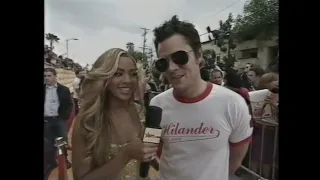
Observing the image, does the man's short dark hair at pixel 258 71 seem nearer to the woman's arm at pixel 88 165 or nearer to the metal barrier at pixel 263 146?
the metal barrier at pixel 263 146

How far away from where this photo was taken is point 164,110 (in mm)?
2527

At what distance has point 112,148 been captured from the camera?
2.48 metres

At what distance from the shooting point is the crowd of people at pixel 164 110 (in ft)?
8.09

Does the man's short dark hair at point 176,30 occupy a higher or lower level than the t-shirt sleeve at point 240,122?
higher

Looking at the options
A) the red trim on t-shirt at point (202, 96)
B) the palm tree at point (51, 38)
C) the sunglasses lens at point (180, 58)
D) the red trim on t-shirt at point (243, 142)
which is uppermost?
the palm tree at point (51, 38)

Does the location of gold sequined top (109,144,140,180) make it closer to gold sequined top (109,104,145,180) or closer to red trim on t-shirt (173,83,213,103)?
gold sequined top (109,104,145,180)

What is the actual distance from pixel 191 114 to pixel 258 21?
0.61 m

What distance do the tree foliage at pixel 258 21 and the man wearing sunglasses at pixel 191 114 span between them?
25 centimetres

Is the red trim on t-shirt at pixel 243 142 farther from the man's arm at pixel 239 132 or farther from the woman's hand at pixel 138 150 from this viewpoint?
the woman's hand at pixel 138 150

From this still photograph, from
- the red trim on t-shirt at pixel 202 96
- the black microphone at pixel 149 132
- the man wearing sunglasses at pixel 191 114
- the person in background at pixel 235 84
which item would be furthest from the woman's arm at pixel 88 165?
the person in background at pixel 235 84

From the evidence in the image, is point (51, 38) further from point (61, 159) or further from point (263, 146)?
point (263, 146)

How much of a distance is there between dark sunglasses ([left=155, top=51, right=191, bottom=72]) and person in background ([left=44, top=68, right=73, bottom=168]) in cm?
48
